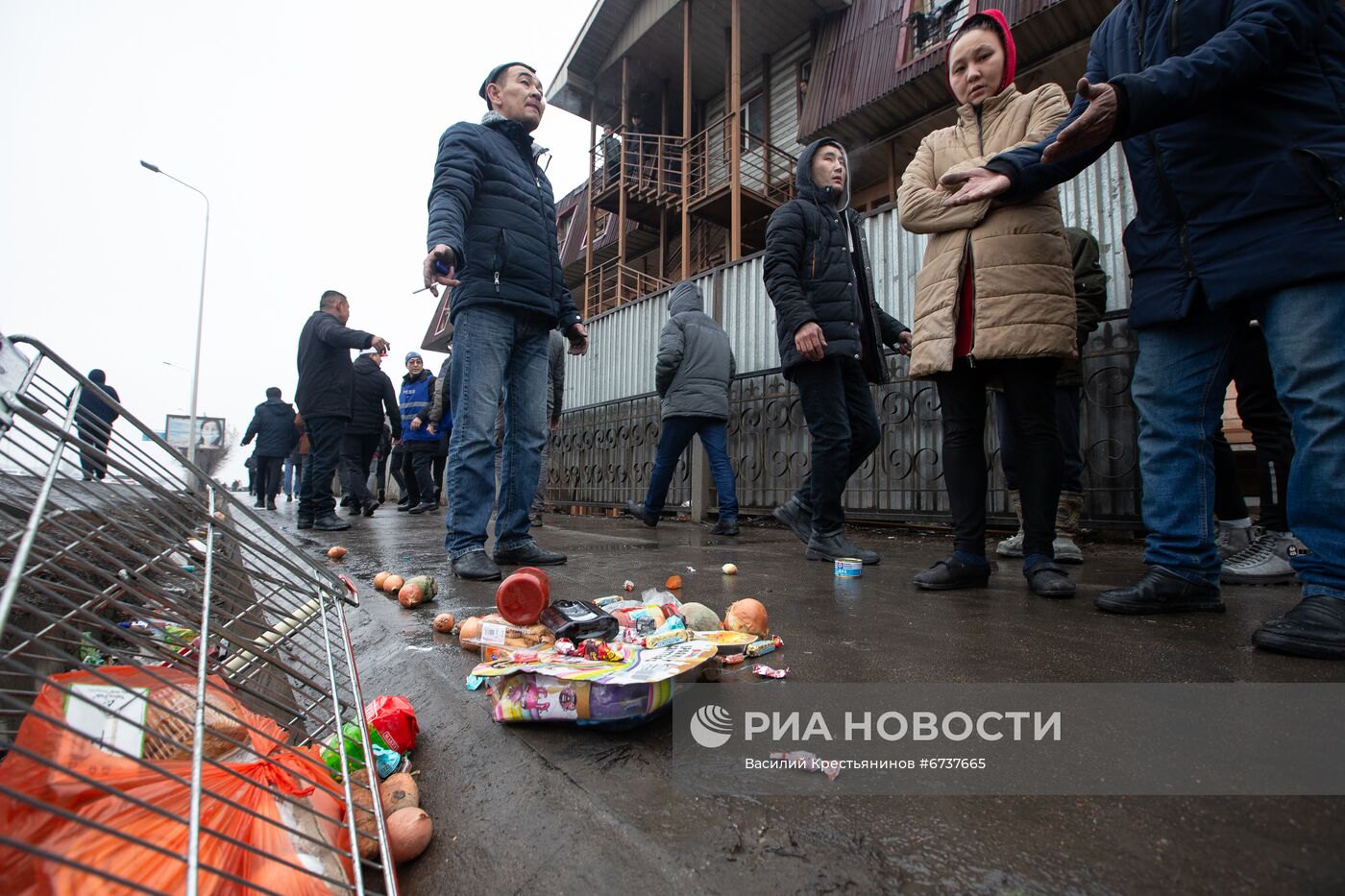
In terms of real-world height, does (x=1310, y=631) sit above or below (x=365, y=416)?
below

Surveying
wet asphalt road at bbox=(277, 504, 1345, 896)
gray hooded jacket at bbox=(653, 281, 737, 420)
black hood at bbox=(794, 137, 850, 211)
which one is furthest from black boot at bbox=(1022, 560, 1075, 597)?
gray hooded jacket at bbox=(653, 281, 737, 420)

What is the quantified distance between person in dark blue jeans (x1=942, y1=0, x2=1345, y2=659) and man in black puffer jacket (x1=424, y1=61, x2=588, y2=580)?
1.88 meters

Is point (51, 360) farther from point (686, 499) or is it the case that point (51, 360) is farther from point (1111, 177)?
point (686, 499)

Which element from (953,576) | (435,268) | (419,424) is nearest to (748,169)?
(419,424)

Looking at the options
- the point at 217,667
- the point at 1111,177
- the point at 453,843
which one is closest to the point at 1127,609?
the point at 453,843

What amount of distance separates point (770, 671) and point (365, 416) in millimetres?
6350

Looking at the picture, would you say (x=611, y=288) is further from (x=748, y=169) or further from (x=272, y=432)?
(x=272, y=432)

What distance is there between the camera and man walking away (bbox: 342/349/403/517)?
6.71 meters

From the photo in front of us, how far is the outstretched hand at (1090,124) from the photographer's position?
1.70 metres

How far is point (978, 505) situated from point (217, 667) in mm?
2405

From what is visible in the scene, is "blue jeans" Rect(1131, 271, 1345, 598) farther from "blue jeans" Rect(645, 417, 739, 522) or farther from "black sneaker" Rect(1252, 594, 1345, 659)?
"blue jeans" Rect(645, 417, 739, 522)

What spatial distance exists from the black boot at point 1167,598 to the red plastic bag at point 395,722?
6.60 ft

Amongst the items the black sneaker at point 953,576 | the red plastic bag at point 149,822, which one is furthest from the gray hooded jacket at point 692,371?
the red plastic bag at point 149,822

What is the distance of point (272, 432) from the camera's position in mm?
9195
